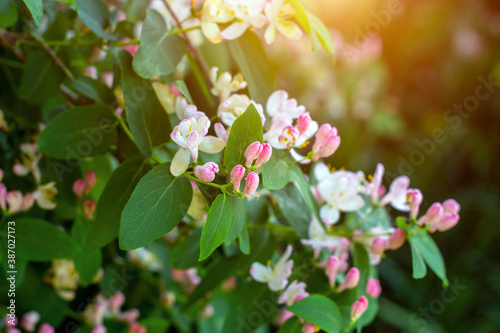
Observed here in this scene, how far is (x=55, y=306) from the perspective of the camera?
2.62 feet

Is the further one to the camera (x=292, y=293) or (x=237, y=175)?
(x=292, y=293)

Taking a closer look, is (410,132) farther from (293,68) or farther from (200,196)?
(200,196)

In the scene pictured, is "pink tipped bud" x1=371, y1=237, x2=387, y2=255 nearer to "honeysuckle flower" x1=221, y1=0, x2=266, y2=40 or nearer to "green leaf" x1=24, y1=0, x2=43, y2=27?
"honeysuckle flower" x1=221, y1=0, x2=266, y2=40

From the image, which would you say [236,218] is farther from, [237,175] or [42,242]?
[42,242]

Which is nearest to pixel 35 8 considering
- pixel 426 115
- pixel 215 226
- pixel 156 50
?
pixel 156 50

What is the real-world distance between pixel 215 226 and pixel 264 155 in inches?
3.1

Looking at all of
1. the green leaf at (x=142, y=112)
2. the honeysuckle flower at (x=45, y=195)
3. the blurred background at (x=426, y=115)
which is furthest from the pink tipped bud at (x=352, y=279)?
the blurred background at (x=426, y=115)

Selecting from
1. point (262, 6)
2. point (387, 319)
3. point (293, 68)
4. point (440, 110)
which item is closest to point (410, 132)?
point (440, 110)

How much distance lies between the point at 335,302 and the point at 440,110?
2.22 m

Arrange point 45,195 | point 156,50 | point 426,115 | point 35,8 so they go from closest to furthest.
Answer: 1. point 35,8
2. point 156,50
3. point 45,195
4. point 426,115

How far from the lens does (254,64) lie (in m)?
0.58

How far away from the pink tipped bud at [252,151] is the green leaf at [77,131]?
7.8 inches

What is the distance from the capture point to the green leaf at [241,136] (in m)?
0.44

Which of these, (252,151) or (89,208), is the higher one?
(252,151)
